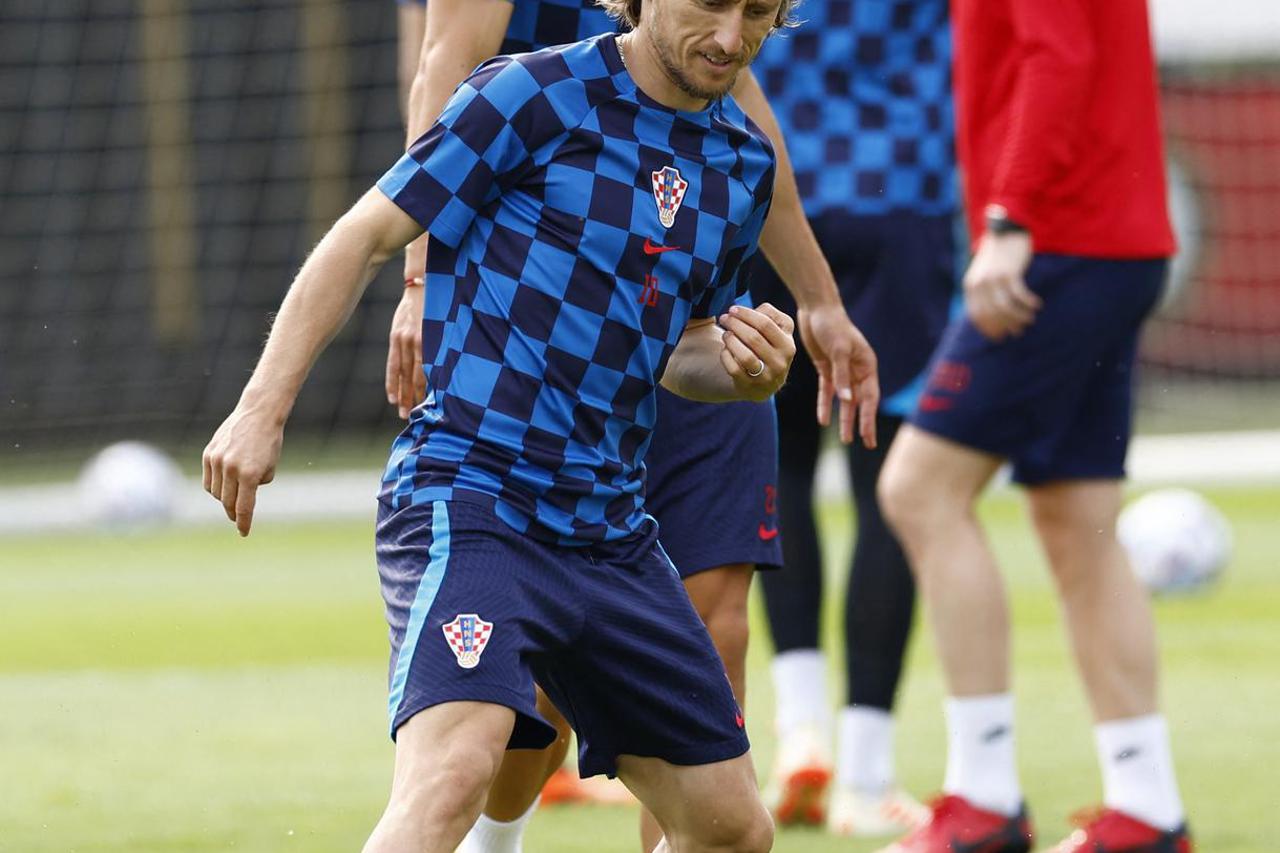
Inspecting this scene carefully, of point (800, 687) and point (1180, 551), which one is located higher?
point (800, 687)

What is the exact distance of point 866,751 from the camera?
15.7 ft

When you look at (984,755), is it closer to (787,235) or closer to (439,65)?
(787,235)

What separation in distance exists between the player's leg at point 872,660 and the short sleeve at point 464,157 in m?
1.82

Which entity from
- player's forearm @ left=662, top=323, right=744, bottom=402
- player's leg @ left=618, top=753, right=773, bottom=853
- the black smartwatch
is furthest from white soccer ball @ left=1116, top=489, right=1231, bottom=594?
player's leg @ left=618, top=753, right=773, bottom=853

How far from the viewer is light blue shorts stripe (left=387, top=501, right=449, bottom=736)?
2893 millimetres

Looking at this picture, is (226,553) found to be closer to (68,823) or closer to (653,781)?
(68,823)

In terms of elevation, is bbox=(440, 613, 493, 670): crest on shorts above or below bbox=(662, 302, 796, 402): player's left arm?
below

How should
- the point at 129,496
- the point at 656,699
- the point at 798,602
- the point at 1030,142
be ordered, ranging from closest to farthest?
the point at 656,699 < the point at 1030,142 < the point at 798,602 < the point at 129,496

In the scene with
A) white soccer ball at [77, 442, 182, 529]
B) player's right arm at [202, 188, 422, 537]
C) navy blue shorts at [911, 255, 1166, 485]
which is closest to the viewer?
player's right arm at [202, 188, 422, 537]

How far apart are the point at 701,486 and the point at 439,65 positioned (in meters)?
0.82

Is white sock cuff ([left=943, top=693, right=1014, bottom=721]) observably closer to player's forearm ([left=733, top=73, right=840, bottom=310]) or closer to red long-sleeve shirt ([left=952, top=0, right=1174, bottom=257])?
red long-sleeve shirt ([left=952, top=0, right=1174, bottom=257])

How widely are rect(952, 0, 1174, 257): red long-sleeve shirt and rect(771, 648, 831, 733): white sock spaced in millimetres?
1140

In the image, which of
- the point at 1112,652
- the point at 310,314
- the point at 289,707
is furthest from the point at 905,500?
the point at 289,707

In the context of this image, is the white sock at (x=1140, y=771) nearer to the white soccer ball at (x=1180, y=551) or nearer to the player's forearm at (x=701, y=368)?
the player's forearm at (x=701, y=368)
